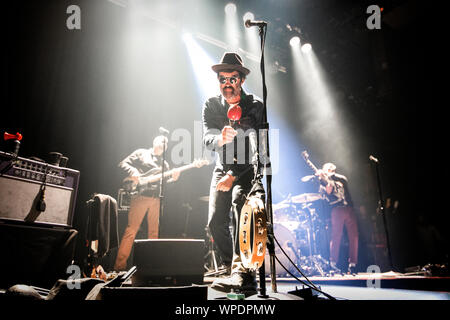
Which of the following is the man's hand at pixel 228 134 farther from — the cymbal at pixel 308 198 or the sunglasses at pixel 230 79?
the cymbal at pixel 308 198

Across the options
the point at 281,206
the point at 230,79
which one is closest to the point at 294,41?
the point at 281,206

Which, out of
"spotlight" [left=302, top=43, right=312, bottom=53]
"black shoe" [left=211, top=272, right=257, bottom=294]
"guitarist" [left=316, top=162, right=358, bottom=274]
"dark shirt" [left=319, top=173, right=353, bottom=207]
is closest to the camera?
"black shoe" [left=211, top=272, right=257, bottom=294]

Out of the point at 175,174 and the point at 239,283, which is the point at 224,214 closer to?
the point at 239,283

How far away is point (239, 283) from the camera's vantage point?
2.19 m

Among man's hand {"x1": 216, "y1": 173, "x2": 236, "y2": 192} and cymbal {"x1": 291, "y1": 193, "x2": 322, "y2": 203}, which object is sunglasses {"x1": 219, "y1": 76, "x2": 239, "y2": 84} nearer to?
man's hand {"x1": 216, "y1": 173, "x2": 236, "y2": 192}

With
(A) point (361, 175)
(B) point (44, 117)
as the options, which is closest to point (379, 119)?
(A) point (361, 175)

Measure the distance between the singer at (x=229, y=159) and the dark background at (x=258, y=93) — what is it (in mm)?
3702

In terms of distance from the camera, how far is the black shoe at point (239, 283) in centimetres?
218

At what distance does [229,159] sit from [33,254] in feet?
7.24

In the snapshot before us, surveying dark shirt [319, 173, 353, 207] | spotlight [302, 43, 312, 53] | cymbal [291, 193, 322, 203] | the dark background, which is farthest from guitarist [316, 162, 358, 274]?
spotlight [302, 43, 312, 53]

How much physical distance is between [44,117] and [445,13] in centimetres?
1045

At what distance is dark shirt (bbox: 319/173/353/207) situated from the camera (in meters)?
6.36

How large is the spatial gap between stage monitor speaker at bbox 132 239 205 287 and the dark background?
11.7ft

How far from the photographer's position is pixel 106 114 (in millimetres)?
6145
